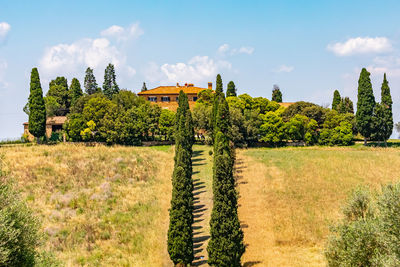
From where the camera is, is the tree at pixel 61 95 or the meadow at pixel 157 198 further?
the tree at pixel 61 95

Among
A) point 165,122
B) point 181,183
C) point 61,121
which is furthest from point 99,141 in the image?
point 181,183

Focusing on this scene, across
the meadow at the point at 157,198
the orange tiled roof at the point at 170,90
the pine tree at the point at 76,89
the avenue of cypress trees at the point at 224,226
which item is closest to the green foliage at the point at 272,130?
the meadow at the point at 157,198

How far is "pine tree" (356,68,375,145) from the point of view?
7300 centimetres

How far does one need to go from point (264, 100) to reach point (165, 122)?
3005cm

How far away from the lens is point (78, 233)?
27.2 m

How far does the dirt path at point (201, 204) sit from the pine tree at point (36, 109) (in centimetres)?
2968

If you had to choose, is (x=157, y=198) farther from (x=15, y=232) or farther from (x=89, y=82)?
(x=89, y=82)

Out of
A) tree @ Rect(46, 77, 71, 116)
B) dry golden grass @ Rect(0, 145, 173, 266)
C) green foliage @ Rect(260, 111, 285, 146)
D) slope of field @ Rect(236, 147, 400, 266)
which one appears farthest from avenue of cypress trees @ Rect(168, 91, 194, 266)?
Answer: tree @ Rect(46, 77, 71, 116)

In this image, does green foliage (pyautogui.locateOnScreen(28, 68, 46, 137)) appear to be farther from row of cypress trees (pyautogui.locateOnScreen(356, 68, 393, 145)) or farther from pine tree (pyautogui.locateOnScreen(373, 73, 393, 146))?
pine tree (pyautogui.locateOnScreen(373, 73, 393, 146))

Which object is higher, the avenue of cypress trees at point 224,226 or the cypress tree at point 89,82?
the cypress tree at point 89,82

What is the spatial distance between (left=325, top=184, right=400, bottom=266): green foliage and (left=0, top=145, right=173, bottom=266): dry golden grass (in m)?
10.8

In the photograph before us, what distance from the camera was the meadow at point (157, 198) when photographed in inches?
976

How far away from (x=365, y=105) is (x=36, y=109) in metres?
63.4

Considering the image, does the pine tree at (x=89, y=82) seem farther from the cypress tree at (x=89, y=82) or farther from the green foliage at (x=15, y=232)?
the green foliage at (x=15, y=232)
